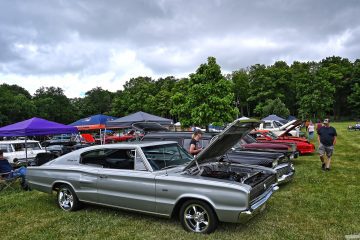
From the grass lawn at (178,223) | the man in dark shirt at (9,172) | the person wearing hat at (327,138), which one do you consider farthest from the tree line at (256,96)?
the grass lawn at (178,223)

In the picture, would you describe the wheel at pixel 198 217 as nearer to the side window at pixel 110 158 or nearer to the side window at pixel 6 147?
the side window at pixel 110 158

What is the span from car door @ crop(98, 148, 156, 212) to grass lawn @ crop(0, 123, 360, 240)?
0.40 m

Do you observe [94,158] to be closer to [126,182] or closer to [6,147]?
[126,182]

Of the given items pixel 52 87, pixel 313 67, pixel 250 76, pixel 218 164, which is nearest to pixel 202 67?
pixel 218 164

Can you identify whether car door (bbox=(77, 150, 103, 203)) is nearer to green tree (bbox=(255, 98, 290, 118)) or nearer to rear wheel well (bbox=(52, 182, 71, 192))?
rear wheel well (bbox=(52, 182, 71, 192))

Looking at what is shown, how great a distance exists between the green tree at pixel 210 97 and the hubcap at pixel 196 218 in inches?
691

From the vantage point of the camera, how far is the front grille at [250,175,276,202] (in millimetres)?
4488

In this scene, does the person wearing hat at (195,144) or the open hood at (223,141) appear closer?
the open hood at (223,141)

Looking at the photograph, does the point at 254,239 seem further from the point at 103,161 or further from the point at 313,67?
the point at 313,67

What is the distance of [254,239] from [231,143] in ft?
6.36

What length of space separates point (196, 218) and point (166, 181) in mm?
750

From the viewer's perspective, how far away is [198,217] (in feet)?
15.1

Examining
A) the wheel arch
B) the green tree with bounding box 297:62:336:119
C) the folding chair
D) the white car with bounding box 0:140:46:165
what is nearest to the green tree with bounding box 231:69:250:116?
the green tree with bounding box 297:62:336:119

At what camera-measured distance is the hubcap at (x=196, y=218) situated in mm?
4571
